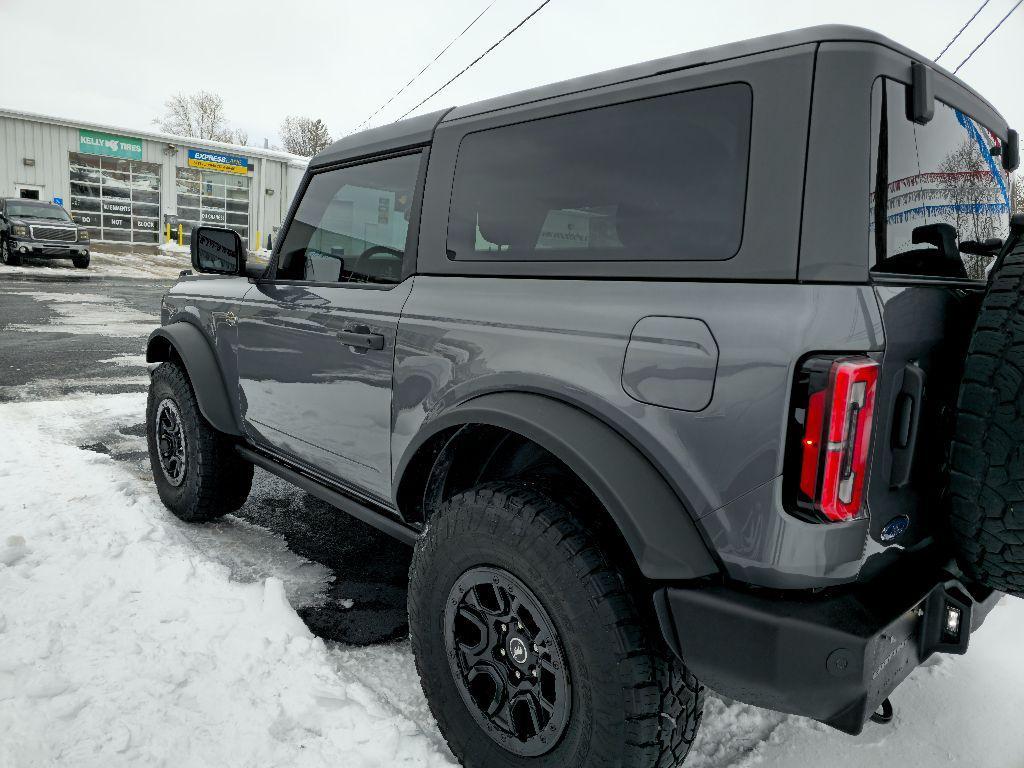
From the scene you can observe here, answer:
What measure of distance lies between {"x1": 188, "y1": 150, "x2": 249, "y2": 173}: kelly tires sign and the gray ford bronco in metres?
33.2

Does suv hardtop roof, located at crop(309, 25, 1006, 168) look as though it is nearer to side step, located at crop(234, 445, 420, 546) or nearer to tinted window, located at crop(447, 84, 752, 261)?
tinted window, located at crop(447, 84, 752, 261)

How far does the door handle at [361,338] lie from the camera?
238 cm

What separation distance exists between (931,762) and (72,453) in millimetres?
4872

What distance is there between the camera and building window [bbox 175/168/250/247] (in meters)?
31.4

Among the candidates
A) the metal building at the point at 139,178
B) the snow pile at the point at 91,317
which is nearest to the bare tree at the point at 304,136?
the metal building at the point at 139,178

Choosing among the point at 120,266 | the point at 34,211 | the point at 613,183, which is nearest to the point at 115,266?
the point at 120,266

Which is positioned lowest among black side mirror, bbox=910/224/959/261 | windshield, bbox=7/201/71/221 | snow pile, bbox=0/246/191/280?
snow pile, bbox=0/246/191/280

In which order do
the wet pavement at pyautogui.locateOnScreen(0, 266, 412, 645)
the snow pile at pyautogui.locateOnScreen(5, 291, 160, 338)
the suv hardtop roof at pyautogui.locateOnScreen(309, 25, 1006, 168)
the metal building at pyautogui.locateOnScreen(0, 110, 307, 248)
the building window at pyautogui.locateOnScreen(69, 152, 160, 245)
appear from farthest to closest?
the building window at pyautogui.locateOnScreen(69, 152, 160, 245), the metal building at pyautogui.locateOnScreen(0, 110, 307, 248), the snow pile at pyautogui.locateOnScreen(5, 291, 160, 338), the wet pavement at pyautogui.locateOnScreen(0, 266, 412, 645), the suv hardtop roof at pyautogui.locateOnScreen(309, 25, 1006, 168)

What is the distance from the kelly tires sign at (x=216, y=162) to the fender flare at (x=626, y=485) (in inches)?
1335

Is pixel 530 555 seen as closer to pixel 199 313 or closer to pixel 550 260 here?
pixel 550 260

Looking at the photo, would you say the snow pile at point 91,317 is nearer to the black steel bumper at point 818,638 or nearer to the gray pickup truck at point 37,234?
the gray pickup truck at point 37,234

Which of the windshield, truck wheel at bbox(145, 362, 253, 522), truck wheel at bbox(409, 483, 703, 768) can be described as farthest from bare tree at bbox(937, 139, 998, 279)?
the windshield

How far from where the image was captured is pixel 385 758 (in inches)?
80.6

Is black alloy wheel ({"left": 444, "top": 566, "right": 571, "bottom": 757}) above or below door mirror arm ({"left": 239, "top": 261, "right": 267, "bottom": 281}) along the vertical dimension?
below
